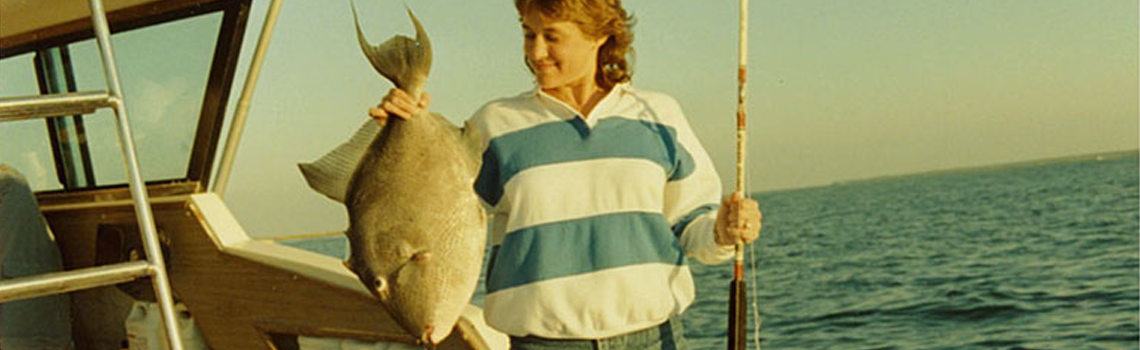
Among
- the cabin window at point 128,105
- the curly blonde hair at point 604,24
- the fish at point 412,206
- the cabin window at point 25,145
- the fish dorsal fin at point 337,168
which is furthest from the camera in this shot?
the cabin window at point 25,145

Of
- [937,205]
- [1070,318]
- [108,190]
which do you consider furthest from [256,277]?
[937,205]

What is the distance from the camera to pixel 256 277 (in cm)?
377

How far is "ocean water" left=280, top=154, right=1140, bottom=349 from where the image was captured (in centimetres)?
1986

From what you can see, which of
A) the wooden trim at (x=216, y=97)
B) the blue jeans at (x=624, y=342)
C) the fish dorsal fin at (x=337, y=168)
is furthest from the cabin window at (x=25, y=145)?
the blue jeans at (x=624, y=342)

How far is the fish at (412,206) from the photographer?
158cm

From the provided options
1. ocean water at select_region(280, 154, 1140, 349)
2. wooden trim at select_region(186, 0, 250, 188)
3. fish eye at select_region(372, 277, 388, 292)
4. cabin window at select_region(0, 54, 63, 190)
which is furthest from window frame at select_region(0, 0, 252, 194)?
ocean water at select_region(280, 154, 1140, 349)

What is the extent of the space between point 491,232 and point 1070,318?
20236mm

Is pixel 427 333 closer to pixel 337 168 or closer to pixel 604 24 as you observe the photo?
pixel 337 168

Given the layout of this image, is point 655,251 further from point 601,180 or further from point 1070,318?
point 1070,318

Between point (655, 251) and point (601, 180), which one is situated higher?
point (601, 180)

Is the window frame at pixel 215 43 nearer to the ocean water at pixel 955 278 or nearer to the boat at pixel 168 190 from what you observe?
the boat at pixel 168 190

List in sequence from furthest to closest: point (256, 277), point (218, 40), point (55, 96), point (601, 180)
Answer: point (218, 40), point (256, 277), point (55, 96), point (601, 180)

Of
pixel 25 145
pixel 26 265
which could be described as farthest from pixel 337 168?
pixel 25 145

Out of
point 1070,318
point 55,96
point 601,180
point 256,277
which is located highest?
point 55,96
